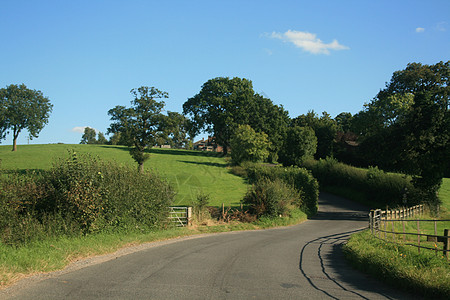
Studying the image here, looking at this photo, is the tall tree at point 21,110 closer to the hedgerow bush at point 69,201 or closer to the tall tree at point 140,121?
the tall tree at point 140,121

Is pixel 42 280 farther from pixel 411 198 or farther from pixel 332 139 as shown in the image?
pixel 332 139

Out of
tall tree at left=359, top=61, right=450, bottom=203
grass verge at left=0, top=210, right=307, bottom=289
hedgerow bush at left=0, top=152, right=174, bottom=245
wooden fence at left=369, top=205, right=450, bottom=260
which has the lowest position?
wooden fence at left=369, top=205, right=450, bottom=260

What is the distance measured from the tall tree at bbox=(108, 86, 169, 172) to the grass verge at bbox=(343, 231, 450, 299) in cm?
3307

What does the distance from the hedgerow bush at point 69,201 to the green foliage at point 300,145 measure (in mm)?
61540

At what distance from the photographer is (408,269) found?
9.24 metres

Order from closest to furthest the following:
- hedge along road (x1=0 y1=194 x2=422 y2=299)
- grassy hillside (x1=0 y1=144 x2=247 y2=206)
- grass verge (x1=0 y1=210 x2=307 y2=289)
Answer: hedge along road (x1=0 y1=194 x2=422 y2=299), grass verge (x1=0 y1=210 x2=307 y2=289), grassy hillside (x1=0 y1=144 x2=247 y2=206)

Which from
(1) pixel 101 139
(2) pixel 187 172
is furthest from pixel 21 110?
(1) pixel 101 139

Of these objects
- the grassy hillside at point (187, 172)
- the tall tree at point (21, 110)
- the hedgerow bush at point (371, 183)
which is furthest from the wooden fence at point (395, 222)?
the tall tree at point (21, 110)

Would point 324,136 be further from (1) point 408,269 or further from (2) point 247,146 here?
(1) point 408,269

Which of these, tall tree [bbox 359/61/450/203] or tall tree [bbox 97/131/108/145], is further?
tall tree [bbox 97/131/108/145]

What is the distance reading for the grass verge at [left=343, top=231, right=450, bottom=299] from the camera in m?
8.13

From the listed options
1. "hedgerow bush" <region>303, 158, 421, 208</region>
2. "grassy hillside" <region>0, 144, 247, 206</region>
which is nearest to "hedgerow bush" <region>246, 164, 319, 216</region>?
"grassy hillside" <region>0, 144, 247, 206</region>

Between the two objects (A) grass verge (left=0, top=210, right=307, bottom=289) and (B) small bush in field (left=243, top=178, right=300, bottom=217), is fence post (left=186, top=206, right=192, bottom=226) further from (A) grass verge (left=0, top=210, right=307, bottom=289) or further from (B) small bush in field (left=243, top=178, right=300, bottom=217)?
(B) small bush in field (left=243, top=178, right=300, bottom=217)

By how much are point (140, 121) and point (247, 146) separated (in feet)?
73.9
